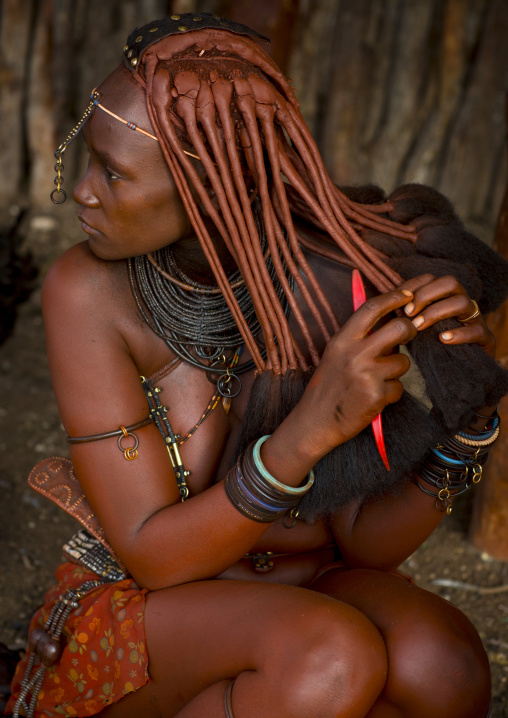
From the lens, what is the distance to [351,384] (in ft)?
5.02

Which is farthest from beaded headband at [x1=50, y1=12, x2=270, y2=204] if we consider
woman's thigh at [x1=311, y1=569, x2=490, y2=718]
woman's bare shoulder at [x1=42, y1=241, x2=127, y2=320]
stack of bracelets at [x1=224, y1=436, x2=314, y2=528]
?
woman's thigh at [x1=311, y1=569, x2=490, y2=718]

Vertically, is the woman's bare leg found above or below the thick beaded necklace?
below

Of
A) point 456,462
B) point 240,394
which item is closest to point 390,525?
point 456,462

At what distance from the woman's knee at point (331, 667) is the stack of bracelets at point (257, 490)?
23 centimetres

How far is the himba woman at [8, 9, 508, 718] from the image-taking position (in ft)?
5.21

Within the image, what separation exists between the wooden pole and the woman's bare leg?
4.62 ft

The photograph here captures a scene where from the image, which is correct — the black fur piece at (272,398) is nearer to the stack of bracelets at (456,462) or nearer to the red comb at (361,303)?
the red comb at (361,303)

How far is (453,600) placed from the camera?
2.92m

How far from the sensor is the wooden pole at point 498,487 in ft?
9.39

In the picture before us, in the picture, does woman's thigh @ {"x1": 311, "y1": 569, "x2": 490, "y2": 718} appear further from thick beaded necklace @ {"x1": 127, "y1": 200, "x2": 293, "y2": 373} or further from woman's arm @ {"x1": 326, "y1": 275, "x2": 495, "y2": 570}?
thick beaded necklace @ {"x1": 127, "y1": 200, "x2": 293, "y2": 373}

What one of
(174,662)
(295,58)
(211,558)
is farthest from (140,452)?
(295,58)

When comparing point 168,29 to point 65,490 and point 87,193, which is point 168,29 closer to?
point 87,193

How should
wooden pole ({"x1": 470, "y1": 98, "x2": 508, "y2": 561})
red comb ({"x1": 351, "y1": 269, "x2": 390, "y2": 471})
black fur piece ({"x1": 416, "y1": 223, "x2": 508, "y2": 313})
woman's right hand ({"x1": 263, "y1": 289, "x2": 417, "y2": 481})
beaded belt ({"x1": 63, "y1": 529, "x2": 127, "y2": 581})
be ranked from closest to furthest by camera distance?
woman's right hand ({"x1": 263, "y1": 289, "x2": 417, "y2": 481})
red comb ({"x1": 351, "y1": 269, "x2": 390, "y2": 471})
black fur piece ({"x1": 416, "y1": 223, "x2": 508, "y2": 313})
beaded belt ({"x1": 63, "y1": 529, "x2": 127, "y2": 581})
wooden pole ({"x1": 470, "y1": 98, "x2": 508, "y2": 561})

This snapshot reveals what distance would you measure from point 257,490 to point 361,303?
45 centimetres
